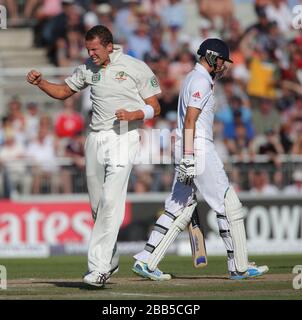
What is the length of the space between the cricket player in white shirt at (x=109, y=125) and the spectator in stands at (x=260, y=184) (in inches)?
A: 349

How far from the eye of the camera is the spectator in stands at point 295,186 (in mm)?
19703

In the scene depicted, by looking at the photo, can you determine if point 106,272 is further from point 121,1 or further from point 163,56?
point 121,1

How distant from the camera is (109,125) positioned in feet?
35.8

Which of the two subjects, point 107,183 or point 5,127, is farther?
point 5,127

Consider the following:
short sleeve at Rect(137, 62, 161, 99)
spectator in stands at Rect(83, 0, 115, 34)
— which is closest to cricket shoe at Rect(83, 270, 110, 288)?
short sleeve at Rect(137, 62, 161, 99)

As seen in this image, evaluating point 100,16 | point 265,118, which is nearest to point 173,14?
point 100,16

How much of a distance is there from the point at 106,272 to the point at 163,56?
11.9 meters

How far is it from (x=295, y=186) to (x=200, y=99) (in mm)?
9176

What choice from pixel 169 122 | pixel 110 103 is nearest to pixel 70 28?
pixel 169 122

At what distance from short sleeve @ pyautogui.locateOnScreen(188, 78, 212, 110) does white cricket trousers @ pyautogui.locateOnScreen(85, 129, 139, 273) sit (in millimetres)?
685

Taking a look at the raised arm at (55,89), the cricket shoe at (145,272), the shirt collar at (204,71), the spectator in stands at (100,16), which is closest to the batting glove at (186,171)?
the shirt collar at (204,71)

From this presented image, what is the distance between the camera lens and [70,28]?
891 inches

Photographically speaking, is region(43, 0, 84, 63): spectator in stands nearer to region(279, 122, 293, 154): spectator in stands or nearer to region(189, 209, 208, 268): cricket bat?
region(279, 122, 293, 154): spectator in stands

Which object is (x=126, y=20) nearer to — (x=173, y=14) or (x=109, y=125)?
(x=173, y=14)
